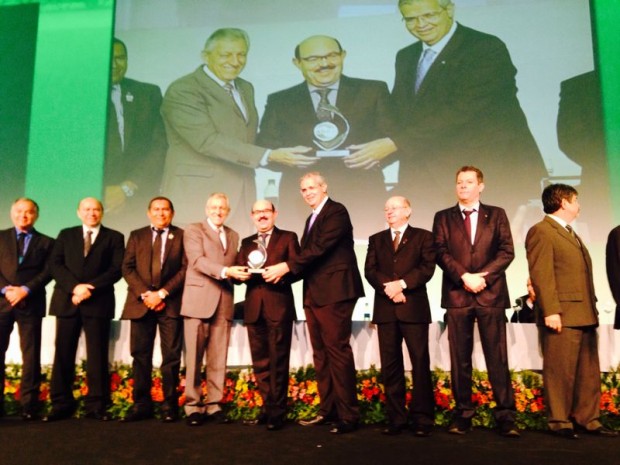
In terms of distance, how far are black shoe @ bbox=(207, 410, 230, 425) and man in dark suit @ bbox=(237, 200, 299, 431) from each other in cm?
21

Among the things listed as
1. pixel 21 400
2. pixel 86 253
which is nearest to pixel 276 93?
pixel 86 253

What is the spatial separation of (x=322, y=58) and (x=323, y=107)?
1.88ft

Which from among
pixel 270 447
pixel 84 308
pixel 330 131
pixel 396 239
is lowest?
pixel 270 447

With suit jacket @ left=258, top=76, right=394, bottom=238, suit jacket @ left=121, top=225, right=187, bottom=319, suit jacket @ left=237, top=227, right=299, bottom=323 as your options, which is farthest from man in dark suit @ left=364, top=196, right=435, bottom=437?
suit jacket @ left=258, top=76, right=394, bottom=238

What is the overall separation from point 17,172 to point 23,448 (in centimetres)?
434

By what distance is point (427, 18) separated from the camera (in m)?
5.59

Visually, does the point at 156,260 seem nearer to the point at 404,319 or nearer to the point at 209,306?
the point at 209,306

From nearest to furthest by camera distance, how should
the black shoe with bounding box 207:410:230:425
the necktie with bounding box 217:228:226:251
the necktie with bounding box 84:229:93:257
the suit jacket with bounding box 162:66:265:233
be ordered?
the black shoe with bounding box 207:410:230:425
the necktie with bounding box 217:228:226:251
the necktie with bounding box 84:229:93:257
the suit jacket with bounding box 162:66:265:233

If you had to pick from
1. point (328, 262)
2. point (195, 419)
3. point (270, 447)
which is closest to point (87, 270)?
point (195, 419)

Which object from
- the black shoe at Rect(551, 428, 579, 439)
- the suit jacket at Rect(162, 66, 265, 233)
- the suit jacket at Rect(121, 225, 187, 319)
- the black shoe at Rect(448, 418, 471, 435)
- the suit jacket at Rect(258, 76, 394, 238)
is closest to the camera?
the black shoe at Rect(551, 428, 579, 439)

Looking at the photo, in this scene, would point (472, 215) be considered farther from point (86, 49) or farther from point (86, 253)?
point (86, 49)

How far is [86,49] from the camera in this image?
6.11 meters

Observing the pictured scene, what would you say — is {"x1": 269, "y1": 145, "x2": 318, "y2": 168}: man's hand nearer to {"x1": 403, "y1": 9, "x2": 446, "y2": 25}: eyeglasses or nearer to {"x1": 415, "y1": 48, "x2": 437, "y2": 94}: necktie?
{"x1": 415, "y1": 48, "x2": 437, "y2": 94}: necktie

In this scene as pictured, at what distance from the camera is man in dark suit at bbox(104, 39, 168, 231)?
5906 mm
